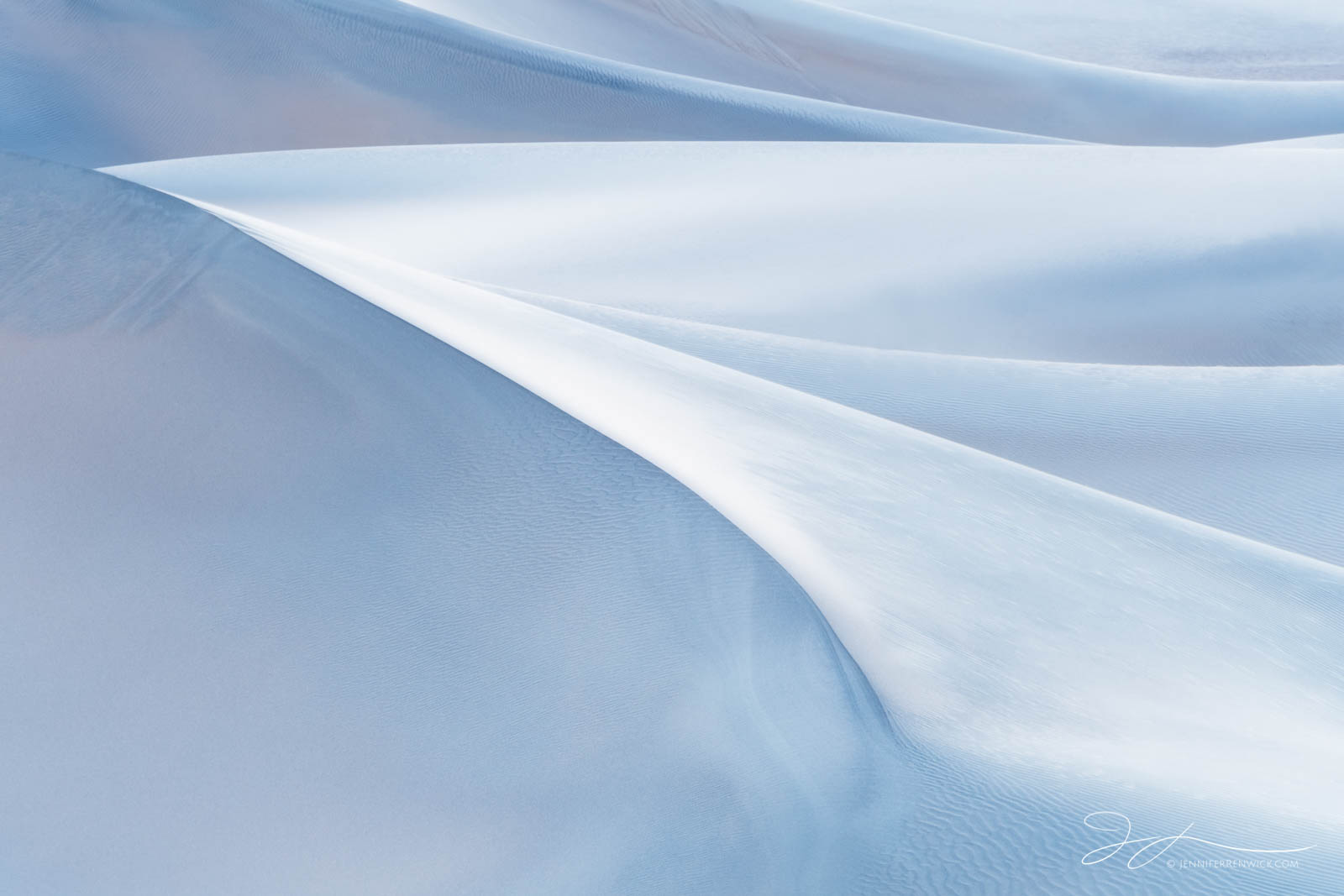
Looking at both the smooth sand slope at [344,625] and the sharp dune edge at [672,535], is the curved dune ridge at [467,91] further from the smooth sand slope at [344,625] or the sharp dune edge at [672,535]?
the smooth sand slope at [344,625]

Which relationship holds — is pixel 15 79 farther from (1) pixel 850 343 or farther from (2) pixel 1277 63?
(2) pixel 1277 63

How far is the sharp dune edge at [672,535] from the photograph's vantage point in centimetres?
89

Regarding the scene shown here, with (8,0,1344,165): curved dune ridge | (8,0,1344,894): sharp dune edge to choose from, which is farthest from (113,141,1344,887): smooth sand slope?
(8,0,1344,165): curved dune ridge

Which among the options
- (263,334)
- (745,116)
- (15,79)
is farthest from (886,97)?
(263,334)

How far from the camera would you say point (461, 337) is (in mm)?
1334

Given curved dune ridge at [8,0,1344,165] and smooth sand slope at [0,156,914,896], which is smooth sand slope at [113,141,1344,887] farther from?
curved dune ridge at [8,0,1344,165]

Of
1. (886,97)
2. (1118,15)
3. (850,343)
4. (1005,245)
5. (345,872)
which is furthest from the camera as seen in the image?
(1118,15)

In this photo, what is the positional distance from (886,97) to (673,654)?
2.42 metres
